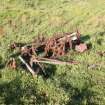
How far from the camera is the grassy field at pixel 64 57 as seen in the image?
15688mm

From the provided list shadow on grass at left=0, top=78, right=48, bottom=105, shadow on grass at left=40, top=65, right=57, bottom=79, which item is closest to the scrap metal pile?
shadow on grass at left=40, top=65, right=57, bottom=79

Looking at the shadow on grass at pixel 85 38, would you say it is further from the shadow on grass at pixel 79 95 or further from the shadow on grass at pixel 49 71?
the shadow on grass at pixel 79 95

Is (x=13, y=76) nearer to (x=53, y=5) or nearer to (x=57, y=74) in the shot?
(x=57, y=74)

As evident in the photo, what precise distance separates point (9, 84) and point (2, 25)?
8581mm

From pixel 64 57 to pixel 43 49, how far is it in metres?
1.33

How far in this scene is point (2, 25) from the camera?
2409cm

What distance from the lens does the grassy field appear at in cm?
1569

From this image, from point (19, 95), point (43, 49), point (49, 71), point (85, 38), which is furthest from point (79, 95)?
point (85, 38)

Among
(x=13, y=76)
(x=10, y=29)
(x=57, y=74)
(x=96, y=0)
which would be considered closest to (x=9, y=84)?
(x=13, y=76)

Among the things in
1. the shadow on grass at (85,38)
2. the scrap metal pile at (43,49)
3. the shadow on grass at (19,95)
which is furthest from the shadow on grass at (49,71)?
the shadow on grass at (85,38)

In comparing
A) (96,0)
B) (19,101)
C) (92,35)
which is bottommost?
(19,101)

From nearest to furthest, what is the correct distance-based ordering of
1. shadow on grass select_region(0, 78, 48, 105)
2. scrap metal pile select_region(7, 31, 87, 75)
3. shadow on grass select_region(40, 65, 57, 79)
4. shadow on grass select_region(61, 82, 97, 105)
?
shadow on grass select_region(0, 78, 48, 105) < shadow on grass select_region(61, 82, 97, 105) < shadow on grass select_region(40, 65, 57, 79) < scrap metal pile select_region(7, 31, 87, 75)

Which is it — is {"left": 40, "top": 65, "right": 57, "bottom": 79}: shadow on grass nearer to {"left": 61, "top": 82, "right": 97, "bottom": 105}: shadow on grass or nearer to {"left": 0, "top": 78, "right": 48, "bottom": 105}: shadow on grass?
{"left": 61, "top": 82, "right": 97, "bottom": 105}: shadow on grass

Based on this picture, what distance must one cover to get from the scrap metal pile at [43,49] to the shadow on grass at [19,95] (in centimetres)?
125
